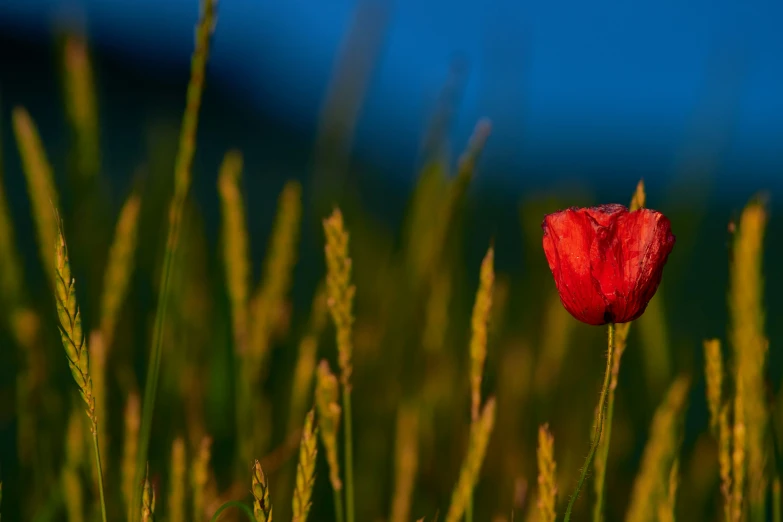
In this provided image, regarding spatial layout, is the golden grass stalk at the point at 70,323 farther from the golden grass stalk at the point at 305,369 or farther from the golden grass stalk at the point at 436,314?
the golden grass stalk at the point at 436,314

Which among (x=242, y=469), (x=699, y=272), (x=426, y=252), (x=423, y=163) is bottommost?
(x=242, y=469)

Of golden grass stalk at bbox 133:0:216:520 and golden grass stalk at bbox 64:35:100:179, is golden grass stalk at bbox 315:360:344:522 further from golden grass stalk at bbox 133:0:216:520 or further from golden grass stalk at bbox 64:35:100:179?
golden grass stalk at bbox 64:35:100:179

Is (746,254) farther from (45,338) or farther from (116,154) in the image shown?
(116,154)

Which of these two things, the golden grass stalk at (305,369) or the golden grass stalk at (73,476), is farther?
the golden grass stalk at (305,369)

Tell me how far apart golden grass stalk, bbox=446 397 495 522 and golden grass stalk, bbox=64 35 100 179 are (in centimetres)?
52

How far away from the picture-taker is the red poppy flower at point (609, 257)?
397 millimetres

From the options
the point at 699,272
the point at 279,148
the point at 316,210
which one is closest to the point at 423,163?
the point at 316,210

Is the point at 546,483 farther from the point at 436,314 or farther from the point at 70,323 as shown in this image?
the point at 436,314

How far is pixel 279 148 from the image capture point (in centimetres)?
388

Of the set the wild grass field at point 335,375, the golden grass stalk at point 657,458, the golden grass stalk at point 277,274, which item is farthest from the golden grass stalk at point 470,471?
the golden grass stalk at point 277,274

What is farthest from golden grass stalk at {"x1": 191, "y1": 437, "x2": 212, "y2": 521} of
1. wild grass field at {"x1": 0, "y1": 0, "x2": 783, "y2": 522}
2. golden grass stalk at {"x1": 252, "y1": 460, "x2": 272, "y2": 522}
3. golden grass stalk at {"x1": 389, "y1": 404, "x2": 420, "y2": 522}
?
golden grass stalk at {"x1": 389, "y1": 404, "x2": 420, "y2": 522}

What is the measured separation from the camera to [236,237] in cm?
69

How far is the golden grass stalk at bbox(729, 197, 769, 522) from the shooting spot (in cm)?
47

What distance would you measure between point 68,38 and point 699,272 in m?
1.96
